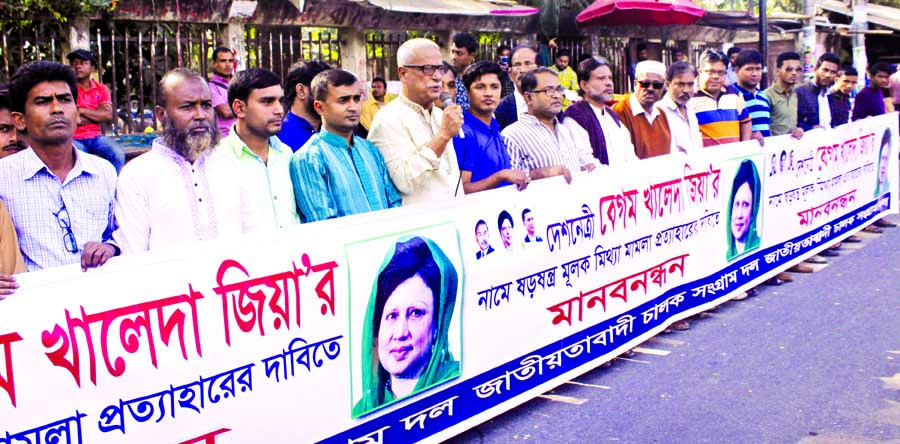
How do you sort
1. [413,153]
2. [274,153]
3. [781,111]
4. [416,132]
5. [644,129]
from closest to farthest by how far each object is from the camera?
[274,153]
[413,153]
[416,132]
[644,129]
[781,111]

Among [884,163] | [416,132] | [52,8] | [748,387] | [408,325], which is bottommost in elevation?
[748,387]

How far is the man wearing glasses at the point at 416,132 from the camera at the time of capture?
493 centimetres

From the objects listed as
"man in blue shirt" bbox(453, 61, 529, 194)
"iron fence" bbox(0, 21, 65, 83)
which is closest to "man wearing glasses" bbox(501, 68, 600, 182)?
"man in blue shirt" bbox(453, 61, 529, 194)

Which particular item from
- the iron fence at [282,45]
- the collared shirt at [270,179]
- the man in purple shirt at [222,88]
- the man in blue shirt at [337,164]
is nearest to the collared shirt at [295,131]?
the man in blue shirt at [337,164]

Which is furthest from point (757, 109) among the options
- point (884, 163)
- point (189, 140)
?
point (189, 140)

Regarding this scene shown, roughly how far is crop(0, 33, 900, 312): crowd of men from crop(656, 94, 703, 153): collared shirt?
1.06 ft

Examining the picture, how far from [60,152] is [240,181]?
705 millimetres

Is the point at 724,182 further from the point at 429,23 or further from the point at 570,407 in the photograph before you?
the point at 429,23

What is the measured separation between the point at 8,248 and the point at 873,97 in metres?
10.4

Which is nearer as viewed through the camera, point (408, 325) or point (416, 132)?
point (408, 325)

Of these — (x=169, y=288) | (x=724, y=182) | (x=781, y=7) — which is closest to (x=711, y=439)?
(x=169, y=288)

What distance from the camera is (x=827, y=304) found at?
23.7 feet

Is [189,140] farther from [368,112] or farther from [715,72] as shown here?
[368,112]

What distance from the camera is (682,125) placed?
7730mm
